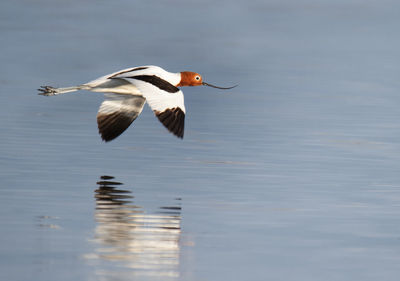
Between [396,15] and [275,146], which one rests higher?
[396,15]

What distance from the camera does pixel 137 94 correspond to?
1449cm

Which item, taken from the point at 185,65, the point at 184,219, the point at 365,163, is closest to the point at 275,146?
the point at 365,163

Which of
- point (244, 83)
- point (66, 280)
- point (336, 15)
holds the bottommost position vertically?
point (66, 280)

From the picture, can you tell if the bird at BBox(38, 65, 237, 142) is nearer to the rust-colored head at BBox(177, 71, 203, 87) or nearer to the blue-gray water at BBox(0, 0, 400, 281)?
the rust-colored head at BBox(177, 71, 203, 87)

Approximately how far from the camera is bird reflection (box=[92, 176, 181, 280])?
29.3 feet

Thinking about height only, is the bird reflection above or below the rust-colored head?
below

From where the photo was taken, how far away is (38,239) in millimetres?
9688

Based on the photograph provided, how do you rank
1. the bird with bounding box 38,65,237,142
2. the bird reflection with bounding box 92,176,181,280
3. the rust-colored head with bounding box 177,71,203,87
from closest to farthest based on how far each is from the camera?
the bird reflection with bounding box 92,176,181,280 → the bird with bounding box 38,65,237,142 → the rust-colored head with bounding box 177,71,203,87

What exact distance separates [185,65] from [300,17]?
15.3 m

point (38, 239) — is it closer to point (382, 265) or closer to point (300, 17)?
point (382, 265)

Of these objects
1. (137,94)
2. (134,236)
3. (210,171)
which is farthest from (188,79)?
(134,236)

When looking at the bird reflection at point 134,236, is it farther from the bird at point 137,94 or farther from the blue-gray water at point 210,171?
the bird at point 137,94

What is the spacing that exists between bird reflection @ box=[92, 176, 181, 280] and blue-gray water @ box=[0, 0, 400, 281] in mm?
19

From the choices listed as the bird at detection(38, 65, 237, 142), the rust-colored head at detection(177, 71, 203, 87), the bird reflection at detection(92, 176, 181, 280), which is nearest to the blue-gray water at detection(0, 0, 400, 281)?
the bird reflection at detection(92, 176, 181, 280)
